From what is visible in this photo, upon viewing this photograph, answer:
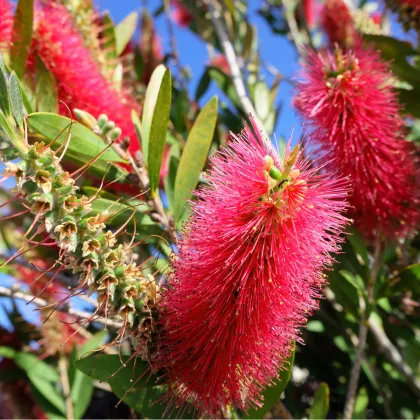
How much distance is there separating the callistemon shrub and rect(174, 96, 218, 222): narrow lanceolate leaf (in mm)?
210

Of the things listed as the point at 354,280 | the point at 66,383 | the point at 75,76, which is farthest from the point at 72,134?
the point at 66,383

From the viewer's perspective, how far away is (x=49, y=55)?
1516mm

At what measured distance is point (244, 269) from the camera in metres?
0.92

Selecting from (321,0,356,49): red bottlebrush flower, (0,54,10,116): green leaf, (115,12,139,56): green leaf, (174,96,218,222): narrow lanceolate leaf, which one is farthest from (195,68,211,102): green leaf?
(0,54,10,116): green leaf

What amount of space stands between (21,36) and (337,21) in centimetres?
187

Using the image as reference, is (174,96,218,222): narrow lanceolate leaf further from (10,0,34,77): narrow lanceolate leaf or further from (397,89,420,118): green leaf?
(397,89,420,118): green leaf

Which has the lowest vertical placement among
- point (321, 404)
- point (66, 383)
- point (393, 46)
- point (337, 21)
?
point (66, 383)

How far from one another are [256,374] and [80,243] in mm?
453

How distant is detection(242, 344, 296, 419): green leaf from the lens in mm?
1078

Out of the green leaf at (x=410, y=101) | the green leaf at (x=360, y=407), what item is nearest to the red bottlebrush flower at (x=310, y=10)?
the green leaf at (x=410, y=101)

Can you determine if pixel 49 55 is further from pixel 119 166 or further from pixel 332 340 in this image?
pixel 332 340

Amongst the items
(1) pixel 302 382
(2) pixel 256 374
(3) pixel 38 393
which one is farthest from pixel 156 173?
(1) pixel 302 382

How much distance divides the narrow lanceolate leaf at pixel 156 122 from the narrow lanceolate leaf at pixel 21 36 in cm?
38

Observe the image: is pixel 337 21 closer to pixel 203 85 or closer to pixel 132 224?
pixel 203 85
